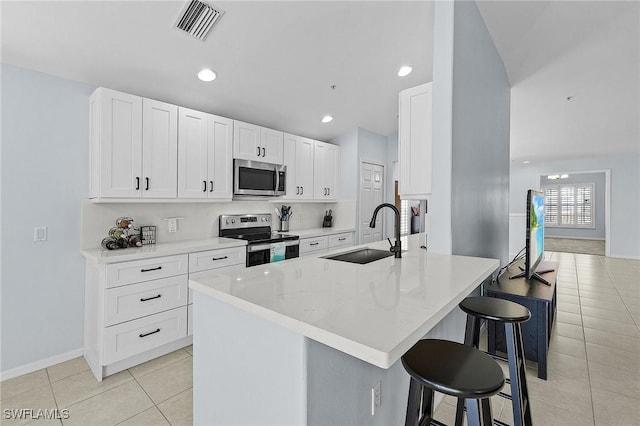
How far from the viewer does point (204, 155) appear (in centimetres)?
312

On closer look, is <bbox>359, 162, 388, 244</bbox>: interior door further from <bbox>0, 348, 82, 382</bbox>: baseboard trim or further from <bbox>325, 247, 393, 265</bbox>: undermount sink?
<bbox>0, 348, 82, 382</bbox>: baseboard trim

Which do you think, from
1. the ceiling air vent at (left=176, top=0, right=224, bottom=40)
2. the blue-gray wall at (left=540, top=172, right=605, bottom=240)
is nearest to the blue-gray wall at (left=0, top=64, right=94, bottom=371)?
the ceiling air vent at (left=176, top=0, right=224, bottom=40)

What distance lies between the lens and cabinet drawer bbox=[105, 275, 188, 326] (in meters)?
2.28

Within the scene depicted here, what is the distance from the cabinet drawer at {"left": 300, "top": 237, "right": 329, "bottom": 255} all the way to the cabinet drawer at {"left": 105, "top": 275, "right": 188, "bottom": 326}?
1615 millimetres

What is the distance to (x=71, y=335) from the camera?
2.55 meters

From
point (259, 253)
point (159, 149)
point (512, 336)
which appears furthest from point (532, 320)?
point (159, 149)

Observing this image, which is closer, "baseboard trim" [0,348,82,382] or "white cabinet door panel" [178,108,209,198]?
"baseboard trim" [0,348,82,382]

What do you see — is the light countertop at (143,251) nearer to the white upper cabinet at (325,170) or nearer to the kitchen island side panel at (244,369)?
the kitchen island side panel at (244,369)

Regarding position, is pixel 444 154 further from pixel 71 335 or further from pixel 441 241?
pixel 71 335

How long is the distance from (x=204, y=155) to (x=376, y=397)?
2.71m

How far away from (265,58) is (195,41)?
25.3 inches

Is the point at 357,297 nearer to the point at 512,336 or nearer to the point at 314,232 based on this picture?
the point at 512,336

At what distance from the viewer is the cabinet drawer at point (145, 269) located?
2.27 m

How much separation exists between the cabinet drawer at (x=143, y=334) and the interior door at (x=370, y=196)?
3091 millimetres
